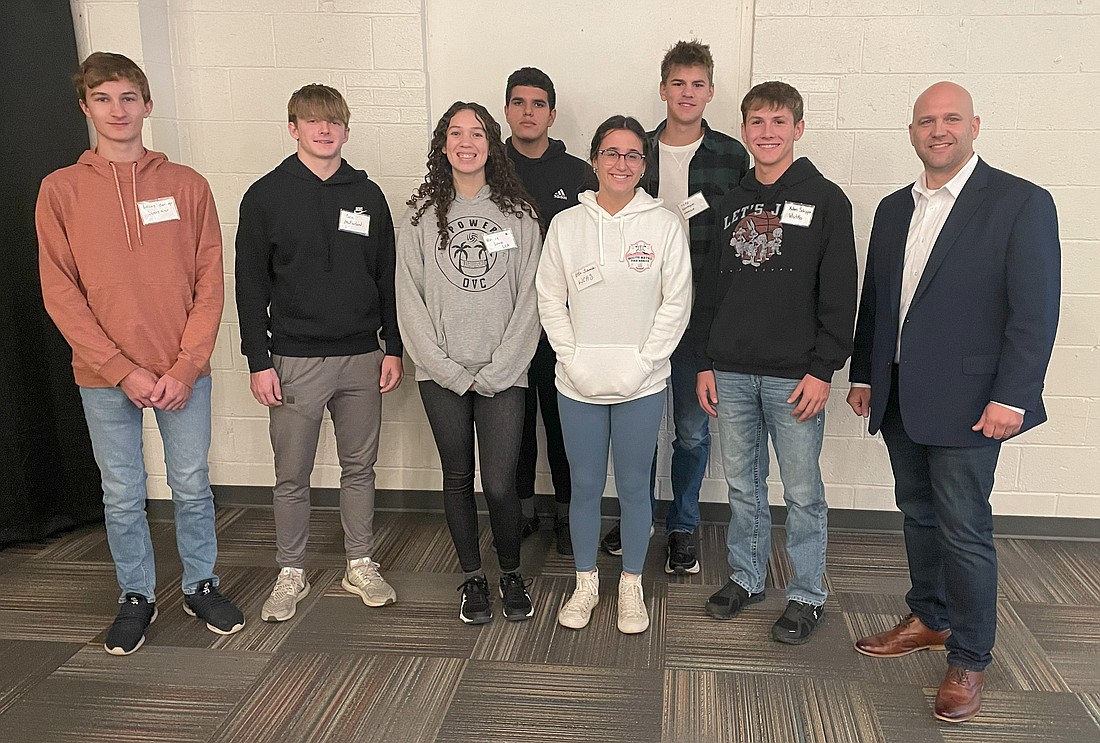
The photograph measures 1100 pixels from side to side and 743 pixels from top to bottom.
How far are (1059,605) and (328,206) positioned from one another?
2.87 metres

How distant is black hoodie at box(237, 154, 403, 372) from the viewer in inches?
102

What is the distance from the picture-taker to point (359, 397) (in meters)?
2.77

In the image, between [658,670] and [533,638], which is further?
[533,638]

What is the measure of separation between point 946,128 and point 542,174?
1.38 metres

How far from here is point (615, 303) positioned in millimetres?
2418

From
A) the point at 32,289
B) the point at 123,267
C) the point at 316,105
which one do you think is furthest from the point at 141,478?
the point at 316,105

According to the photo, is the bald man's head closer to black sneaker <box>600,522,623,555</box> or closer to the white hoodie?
the white hoodie

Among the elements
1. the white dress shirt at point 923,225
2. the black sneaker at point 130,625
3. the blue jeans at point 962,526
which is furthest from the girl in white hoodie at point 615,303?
the black sneaker at point 130,625

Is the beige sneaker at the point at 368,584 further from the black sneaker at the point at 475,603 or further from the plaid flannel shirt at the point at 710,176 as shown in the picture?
the plaid flannel shirt at the point at 710,176

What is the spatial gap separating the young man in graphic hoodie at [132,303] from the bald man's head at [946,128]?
2.14 metres

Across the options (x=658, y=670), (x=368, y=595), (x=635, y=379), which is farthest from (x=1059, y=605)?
(x=368, y=595)

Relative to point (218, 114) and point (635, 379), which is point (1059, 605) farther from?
point (218, 114)

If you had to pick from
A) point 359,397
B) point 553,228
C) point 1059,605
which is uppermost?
point 553,228

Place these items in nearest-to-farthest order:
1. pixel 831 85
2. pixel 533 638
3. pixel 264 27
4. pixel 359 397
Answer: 1. pixel 533 638
2. pixel 359 397
3. pixel 831 85
4. pixel 264 27
